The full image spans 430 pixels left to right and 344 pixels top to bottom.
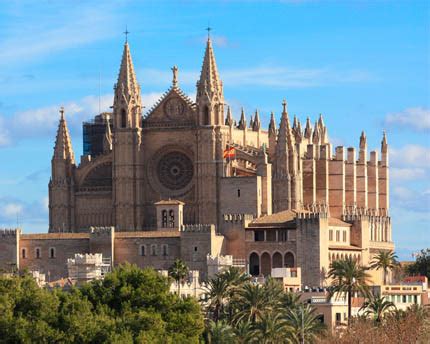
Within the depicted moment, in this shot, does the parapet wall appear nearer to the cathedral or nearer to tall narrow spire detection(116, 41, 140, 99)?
the cathedral

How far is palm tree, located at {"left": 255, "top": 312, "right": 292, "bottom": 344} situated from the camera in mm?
110688

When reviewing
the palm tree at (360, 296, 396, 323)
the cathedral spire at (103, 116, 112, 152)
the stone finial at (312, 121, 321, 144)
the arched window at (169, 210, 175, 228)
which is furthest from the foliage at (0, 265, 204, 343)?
the stone finial at (312, 121, 321, 144)

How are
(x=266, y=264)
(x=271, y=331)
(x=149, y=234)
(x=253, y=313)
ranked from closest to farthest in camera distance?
(x=271, y=331), (x=253, y=313), (x=149, y=234), (x=266, y=264)

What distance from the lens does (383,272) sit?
156375mm

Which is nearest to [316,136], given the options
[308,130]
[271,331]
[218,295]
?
[308,130]

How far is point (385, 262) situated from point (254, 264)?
8887 mm

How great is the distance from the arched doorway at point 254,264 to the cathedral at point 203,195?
0.22 feet

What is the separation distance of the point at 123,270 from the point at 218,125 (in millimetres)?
42497

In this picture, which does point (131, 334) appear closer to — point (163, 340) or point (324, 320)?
point (163, 340)

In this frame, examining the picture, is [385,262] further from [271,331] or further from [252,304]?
[271,331]

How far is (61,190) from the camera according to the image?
166 m

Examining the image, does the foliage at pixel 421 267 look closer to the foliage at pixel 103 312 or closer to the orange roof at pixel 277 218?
the orange roof at pixel 277 218

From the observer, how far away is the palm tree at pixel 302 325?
11288 cm

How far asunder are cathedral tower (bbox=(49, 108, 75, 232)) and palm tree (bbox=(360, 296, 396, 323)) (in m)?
43.0
